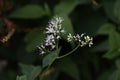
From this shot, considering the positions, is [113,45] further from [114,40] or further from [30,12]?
[30,12]

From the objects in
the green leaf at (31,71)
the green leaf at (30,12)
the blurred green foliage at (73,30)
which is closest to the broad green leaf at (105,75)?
the blurred green foliage at (73,30)

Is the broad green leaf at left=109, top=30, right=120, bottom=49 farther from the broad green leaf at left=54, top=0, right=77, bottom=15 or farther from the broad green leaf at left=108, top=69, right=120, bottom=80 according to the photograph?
the broad green leaf at left=54, top=0, right=77, bottom=15

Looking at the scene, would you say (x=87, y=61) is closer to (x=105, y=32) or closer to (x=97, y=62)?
(x=97, y=62)

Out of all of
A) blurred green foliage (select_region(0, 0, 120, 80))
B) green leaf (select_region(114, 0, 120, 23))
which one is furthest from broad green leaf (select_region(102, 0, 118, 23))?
green leaf (select_region(114, 0, 120, 23))

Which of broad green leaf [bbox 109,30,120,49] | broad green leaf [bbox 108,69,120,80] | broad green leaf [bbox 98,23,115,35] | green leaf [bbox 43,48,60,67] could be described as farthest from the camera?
broad green leaf [bbox 98,23,115,35]

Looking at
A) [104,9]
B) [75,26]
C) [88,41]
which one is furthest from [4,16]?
[88,41]
